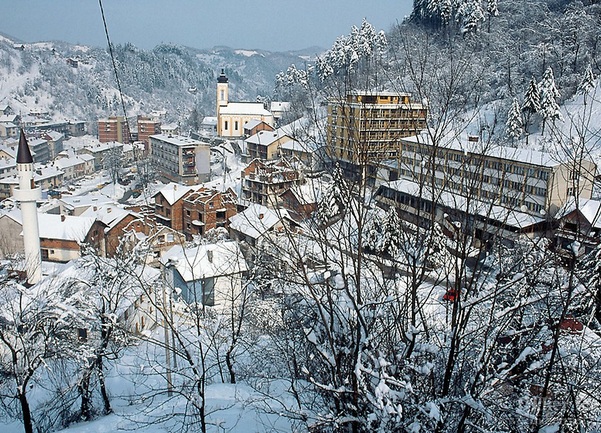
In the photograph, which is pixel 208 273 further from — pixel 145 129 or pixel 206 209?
pixel 145 129

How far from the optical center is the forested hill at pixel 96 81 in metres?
62.8

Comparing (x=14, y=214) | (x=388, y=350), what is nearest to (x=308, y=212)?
(x=388, y=350)

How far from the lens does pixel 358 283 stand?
2.14 metres

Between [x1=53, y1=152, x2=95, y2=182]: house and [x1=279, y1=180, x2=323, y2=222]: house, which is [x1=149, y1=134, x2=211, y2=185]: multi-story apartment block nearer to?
[x1=53, y1=152, x2=95, y2=182]: house

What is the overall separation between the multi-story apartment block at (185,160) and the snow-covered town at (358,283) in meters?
7.89

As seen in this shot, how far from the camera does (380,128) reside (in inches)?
87.9

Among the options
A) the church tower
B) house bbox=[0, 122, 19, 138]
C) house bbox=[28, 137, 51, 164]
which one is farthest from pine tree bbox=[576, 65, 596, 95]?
house bbox=[0, 122, 19, 138]

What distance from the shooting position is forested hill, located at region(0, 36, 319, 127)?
62781mm

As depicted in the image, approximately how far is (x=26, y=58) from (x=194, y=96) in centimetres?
2500

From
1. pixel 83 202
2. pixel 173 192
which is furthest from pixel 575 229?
pixel 83 202

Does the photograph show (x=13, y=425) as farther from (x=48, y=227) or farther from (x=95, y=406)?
(x=48, y=227)

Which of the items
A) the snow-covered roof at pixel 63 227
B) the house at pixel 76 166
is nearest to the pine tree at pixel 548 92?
the snow-covered roof at pixel 63 227

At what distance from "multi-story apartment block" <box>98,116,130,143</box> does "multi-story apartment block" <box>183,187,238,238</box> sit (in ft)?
98.7

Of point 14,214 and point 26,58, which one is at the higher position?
point 26,58
